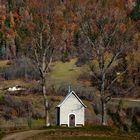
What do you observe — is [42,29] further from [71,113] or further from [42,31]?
[71,113]

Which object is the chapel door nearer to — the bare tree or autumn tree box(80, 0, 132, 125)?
the bare tree

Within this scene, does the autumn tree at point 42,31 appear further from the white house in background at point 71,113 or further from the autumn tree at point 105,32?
the white house in background at point 71,113

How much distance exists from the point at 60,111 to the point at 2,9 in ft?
310

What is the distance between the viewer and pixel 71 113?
57.1m

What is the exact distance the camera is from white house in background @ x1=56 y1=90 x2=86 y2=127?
187ft

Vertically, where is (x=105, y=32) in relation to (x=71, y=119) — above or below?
above

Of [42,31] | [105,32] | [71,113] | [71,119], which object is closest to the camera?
[105,32]

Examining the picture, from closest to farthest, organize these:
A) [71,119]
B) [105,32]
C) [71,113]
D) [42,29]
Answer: [105,32], [42,29], [71,113], [71,119]

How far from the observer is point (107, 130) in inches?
1761

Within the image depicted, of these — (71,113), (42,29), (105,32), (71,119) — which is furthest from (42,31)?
(71,119)

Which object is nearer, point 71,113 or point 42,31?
point 42,31

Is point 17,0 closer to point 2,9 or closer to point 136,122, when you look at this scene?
point 2,9

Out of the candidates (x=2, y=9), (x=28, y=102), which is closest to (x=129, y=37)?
(x=28, y=102)

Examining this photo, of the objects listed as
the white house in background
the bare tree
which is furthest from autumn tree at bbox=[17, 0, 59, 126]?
the white house in background
